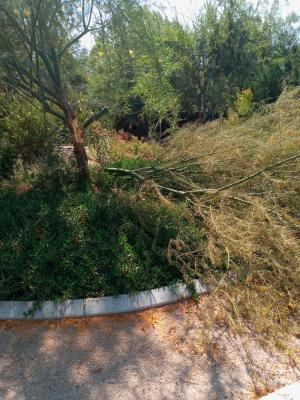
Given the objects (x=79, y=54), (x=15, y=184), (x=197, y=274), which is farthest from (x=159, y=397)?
(x=79, y=54)

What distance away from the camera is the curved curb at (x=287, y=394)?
2211 mm

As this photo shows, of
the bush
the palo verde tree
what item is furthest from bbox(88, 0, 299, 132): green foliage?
the bush

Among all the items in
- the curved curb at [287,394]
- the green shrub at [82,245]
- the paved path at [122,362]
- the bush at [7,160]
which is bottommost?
the curved curb at [287,394]

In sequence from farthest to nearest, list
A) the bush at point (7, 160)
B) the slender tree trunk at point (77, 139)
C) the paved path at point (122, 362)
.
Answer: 1. the bush at point (7, 160)
2. the slender tree trunk at point (77, 139)
3. the paved path at point (122, 362)

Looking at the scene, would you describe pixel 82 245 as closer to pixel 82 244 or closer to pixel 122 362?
pixel 82 244

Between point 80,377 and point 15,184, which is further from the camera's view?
point 15,184

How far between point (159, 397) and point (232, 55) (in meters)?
10.6

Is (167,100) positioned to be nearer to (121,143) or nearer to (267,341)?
(121,143)

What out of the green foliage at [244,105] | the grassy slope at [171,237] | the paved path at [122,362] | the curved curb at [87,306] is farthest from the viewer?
the green foliage at [244,105]

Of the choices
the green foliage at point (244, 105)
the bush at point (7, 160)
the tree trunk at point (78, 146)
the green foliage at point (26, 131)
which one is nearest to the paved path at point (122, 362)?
the tree trunk at point (78, 146)

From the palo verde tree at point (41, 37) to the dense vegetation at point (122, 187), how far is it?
1cm

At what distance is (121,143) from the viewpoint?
7562mm

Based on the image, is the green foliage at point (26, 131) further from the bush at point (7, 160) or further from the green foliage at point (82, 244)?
the green foliage at point (82, 244)

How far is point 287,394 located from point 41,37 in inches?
149
